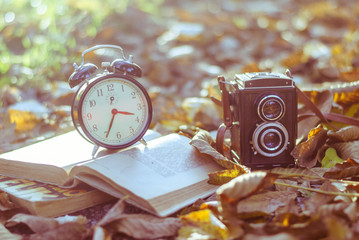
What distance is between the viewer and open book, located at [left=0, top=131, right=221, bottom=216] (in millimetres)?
1638

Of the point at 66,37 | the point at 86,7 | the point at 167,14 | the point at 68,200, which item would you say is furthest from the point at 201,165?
the point at 167,14

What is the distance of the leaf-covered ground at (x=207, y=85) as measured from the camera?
1.49m

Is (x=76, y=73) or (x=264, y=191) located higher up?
(x=76, y=73)

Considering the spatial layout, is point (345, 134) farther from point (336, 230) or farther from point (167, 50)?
point (167, 50)

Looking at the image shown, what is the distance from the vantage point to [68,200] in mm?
1744

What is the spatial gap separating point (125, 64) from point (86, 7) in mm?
3336

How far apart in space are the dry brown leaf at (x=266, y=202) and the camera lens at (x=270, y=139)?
259 millimetres

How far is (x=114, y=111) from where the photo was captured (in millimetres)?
1937

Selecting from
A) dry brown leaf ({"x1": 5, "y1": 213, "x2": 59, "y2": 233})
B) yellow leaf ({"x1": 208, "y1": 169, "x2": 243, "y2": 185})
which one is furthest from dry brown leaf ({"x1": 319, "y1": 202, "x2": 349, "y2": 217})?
dry brown leaf ({"x1": 5, "y1": 213, "x2": 59, "y2": 233})

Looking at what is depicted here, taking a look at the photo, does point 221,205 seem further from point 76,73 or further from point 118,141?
point 76,73

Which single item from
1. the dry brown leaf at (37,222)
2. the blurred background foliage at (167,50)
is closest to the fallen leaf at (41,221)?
the dry brown leaf at (37,222)

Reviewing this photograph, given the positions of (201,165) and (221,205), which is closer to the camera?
(221,205)

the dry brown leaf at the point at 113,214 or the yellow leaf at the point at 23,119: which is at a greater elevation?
the yellow leaf at the point at 23,119

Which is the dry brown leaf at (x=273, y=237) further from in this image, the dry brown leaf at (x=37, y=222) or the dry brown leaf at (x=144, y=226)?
the dry brown leaf at (x=37, y=222)
